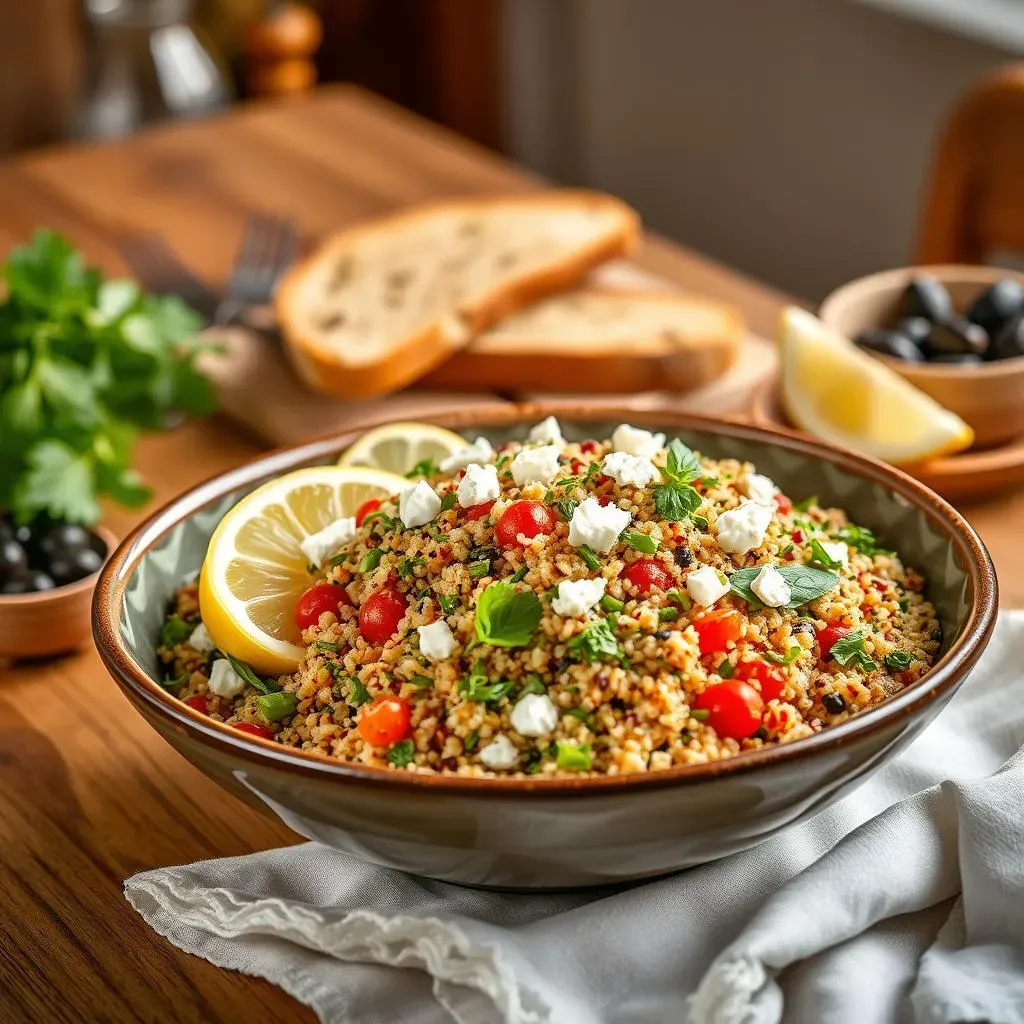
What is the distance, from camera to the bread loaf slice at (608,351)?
2264 mm

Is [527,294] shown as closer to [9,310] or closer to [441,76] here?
[9,310]

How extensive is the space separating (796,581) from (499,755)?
0.33 metres

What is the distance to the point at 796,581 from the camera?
131 centimetres

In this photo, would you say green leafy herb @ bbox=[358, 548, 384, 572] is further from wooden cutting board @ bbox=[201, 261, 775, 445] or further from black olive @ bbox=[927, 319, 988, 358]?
black olive @ bbox=[927, 319, 988, 358]

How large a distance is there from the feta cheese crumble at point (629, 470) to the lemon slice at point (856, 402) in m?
0.62

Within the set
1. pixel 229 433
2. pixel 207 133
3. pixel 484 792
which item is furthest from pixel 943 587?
pixel 207 133

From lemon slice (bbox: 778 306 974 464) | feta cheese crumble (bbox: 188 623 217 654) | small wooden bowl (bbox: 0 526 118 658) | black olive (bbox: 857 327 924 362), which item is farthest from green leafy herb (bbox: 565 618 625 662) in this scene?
black olive (bbox: 857 327 924 362)

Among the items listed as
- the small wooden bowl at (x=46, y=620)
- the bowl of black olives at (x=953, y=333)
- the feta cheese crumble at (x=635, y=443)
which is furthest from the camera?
the bowl of black olives at (x=953, y=333)

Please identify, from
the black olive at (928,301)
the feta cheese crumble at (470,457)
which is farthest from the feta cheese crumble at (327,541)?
the black olive at (928,301)

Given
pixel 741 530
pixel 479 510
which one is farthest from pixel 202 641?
pixel 741 530

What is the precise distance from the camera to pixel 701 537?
4.29 feet

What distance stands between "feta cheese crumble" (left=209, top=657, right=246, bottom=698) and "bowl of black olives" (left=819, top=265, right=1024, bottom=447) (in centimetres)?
101

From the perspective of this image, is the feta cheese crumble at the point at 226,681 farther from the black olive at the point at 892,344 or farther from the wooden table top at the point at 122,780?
the black olive at the point at 892,344

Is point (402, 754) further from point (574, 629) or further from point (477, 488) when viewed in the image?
point (477, 488)
